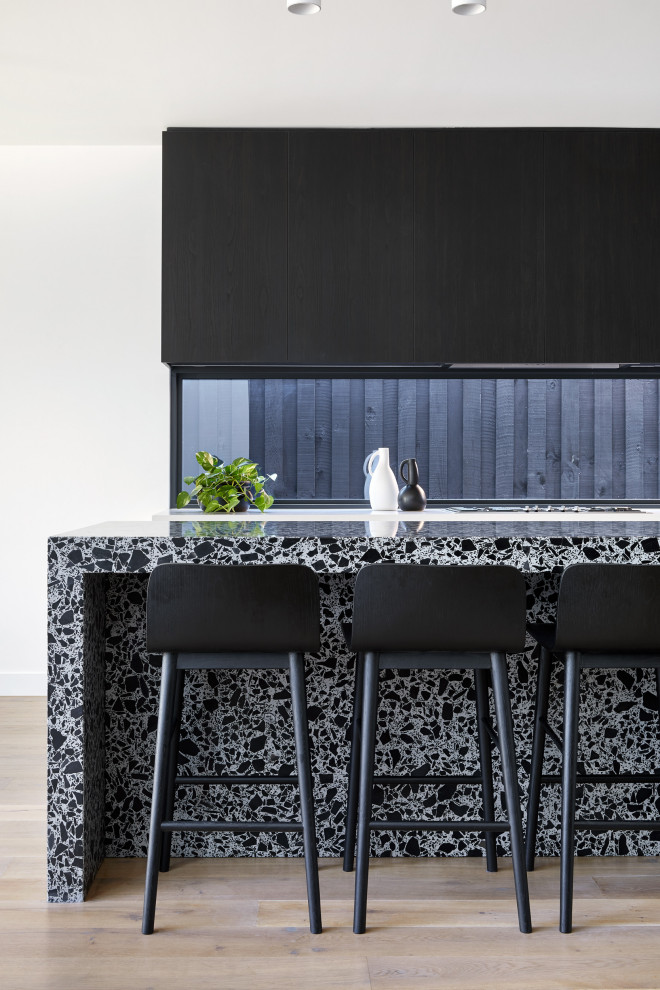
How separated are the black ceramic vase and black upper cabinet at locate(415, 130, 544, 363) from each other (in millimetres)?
558

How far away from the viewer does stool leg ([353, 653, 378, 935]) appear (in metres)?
1.85

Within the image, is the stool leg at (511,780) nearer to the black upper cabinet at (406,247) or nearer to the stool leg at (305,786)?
the stool leg at (305,786)

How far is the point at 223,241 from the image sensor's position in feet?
12.8

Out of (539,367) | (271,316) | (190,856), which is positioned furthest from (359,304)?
(190,856)

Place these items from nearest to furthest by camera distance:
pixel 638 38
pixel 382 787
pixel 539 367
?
pixel 382 787, pixel 638 38, pixel 539 367

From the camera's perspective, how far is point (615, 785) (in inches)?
92.4

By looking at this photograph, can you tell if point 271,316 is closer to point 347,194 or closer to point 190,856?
point 347,194

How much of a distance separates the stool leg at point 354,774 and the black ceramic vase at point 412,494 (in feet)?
5.96

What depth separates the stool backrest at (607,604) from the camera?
190cm

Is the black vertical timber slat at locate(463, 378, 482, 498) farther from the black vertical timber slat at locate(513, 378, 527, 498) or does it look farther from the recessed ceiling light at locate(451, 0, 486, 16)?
the recessed ceiling light at locate(451, 0, 486, 16)

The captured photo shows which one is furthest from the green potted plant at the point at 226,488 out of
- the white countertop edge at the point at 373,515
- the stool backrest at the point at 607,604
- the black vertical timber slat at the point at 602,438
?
the stool backrest at the point at 607,604

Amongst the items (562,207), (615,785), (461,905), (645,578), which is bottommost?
(461,905)

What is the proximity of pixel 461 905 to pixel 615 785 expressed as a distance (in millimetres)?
576

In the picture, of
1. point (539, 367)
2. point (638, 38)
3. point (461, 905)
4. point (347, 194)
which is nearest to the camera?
point (461, 905)
